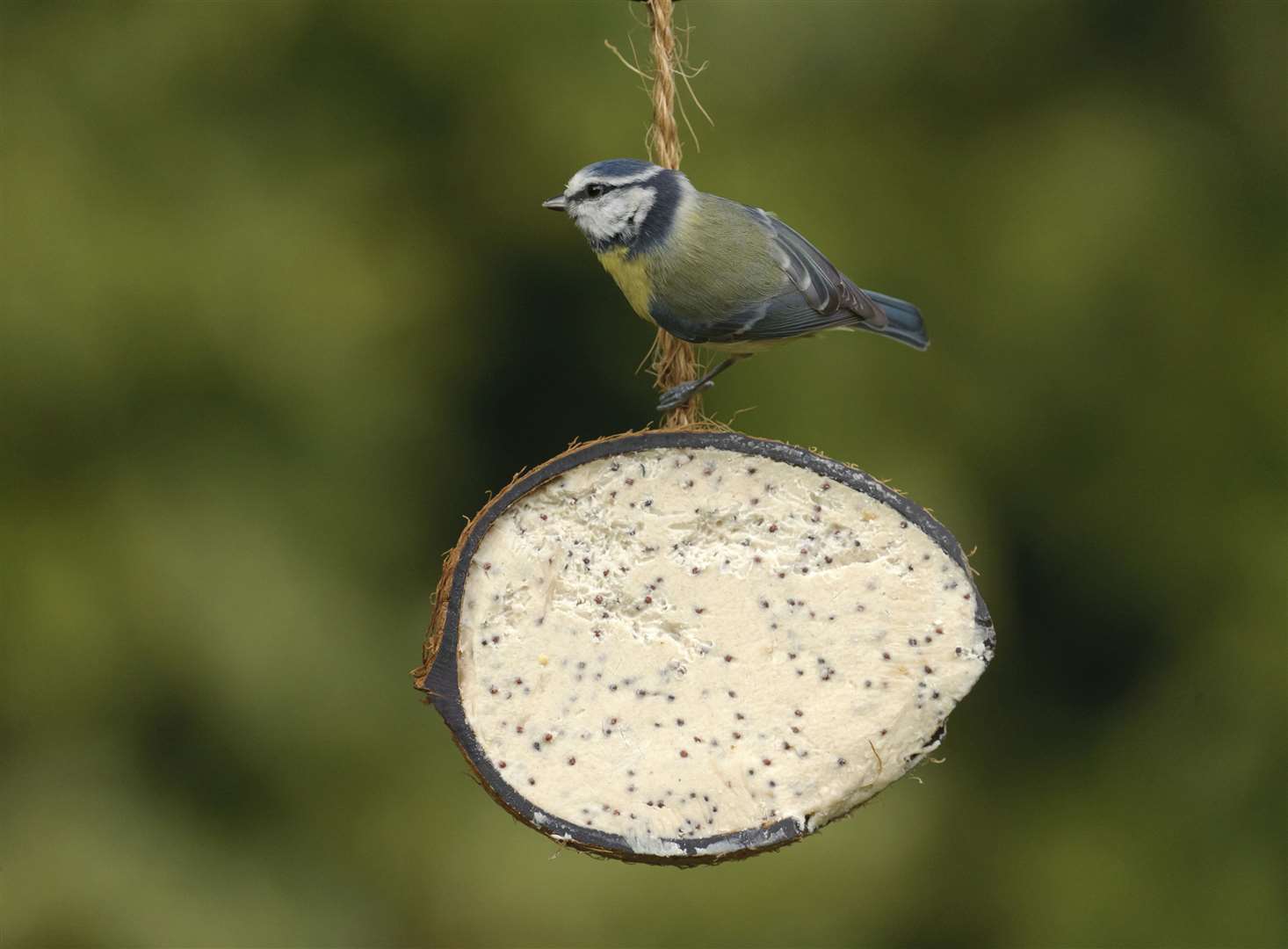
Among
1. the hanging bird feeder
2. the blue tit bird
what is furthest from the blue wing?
the hanging bird feeder

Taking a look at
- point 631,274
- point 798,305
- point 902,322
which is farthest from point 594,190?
point 902,322

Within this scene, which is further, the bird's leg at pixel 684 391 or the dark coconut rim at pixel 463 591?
the bird's leg at pixel 684 391

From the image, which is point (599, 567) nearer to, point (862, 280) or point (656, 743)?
point (656, 743)

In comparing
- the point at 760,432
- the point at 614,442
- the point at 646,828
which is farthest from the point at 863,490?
the point at 760,432

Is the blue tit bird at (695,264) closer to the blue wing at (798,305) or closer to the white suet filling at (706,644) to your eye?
the blue wing at (798,305)

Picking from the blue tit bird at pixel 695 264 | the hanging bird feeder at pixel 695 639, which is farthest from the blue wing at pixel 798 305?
the hanging bird feeder at pixel 695 639

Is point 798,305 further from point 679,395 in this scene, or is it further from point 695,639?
point 695,639

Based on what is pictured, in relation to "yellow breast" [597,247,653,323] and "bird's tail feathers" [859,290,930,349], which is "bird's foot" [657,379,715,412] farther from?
"bird's tail feathers" [859,290,930,349]
